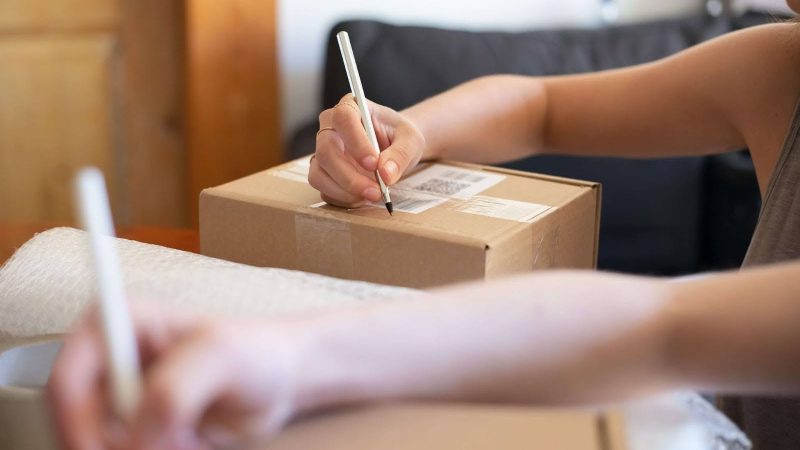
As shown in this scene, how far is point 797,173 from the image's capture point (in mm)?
880

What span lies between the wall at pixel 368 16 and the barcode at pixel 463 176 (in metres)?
1.14

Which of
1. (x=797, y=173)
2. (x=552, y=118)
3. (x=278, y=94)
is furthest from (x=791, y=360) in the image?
(x=278, y=94)

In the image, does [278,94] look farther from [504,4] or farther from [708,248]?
[708,248]

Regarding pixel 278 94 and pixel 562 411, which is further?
pixel 278 94

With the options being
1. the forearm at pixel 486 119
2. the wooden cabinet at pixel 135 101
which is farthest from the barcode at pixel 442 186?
the wooden cabinet at pixel 135 101

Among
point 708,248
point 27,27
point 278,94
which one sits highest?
point 27,27

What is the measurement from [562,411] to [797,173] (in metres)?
0.54

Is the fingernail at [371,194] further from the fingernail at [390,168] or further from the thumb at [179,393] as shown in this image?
the thumb at [179,393]

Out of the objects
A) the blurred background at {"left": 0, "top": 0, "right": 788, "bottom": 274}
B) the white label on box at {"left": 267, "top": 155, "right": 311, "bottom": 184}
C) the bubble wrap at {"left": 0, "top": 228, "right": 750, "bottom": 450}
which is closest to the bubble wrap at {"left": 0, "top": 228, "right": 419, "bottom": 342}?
the bubble wrap at {"left": 0, "top": 228, "right": 750, "bottom": 450}

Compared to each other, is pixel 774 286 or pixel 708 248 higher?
pixel 774 286

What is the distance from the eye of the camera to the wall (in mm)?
1959

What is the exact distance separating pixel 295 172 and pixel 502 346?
417 mm

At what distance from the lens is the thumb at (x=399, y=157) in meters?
0.79

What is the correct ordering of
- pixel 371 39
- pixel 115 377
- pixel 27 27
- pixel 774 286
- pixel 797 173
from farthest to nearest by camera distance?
pixel 27 27 < pixel 371 39 < pixel 797 173 < pixel 774 286 < pixel 115 377
